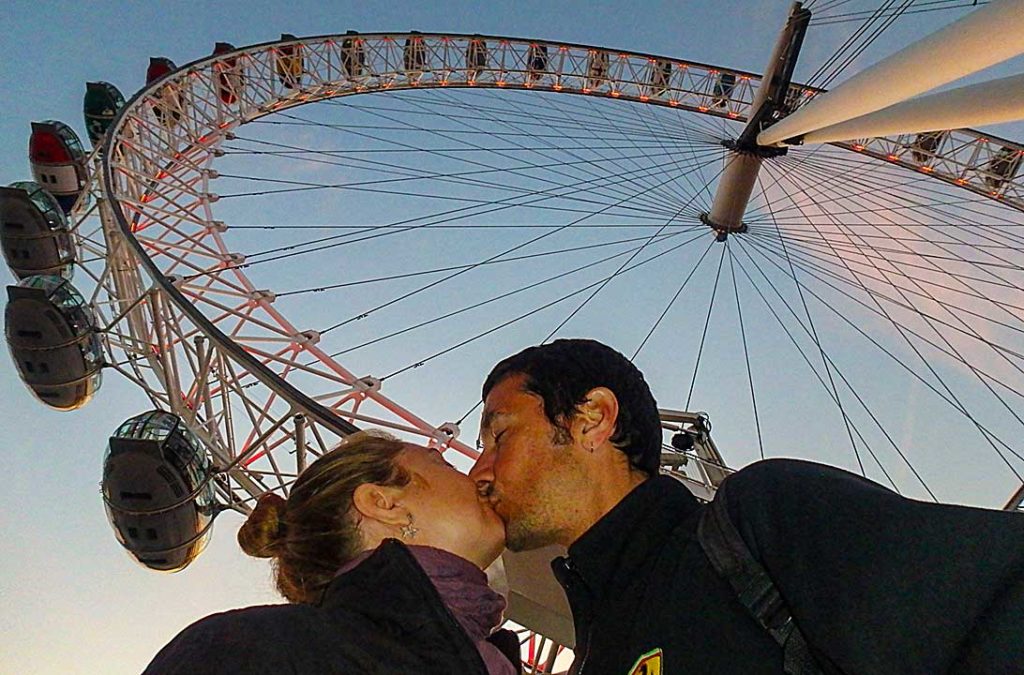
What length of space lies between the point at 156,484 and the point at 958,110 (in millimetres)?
9407

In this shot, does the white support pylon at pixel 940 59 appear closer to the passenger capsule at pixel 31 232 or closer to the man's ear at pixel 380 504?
the man's ear at pixel 380 504

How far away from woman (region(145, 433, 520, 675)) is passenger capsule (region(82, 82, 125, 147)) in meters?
19.7

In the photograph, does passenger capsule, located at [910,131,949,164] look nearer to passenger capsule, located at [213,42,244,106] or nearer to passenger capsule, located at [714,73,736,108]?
passenger capsule, located at [714,73,736,108]

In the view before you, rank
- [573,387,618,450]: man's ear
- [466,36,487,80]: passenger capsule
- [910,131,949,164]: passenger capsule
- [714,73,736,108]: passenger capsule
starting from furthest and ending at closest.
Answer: [714,73,736,108]: passenger capsule → [466,36,487,80]: passenger capsule → [910,131,949,164]: passenger capsule → [573,387,618,450]: man's ear

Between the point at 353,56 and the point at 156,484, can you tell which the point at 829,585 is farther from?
the point at 353,56

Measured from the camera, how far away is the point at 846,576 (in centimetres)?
159

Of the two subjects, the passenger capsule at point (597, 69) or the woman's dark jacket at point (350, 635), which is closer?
the woman's dark jacket at point (350, 635)

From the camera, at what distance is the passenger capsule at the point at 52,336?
11.7 meters

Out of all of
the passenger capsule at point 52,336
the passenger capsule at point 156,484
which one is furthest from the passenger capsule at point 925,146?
the passenger capsule at point 52,336

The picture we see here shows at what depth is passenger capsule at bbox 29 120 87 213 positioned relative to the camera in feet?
54.9

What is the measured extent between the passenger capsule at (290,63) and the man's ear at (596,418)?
20855mm

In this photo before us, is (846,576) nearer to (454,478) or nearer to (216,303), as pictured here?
(454,478)

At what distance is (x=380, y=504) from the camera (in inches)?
116

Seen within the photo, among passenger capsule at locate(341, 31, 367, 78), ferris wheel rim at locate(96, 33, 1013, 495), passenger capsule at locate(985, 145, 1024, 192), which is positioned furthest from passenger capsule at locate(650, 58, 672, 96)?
passenger capsule at locate(985, 145, 1024, 192)
